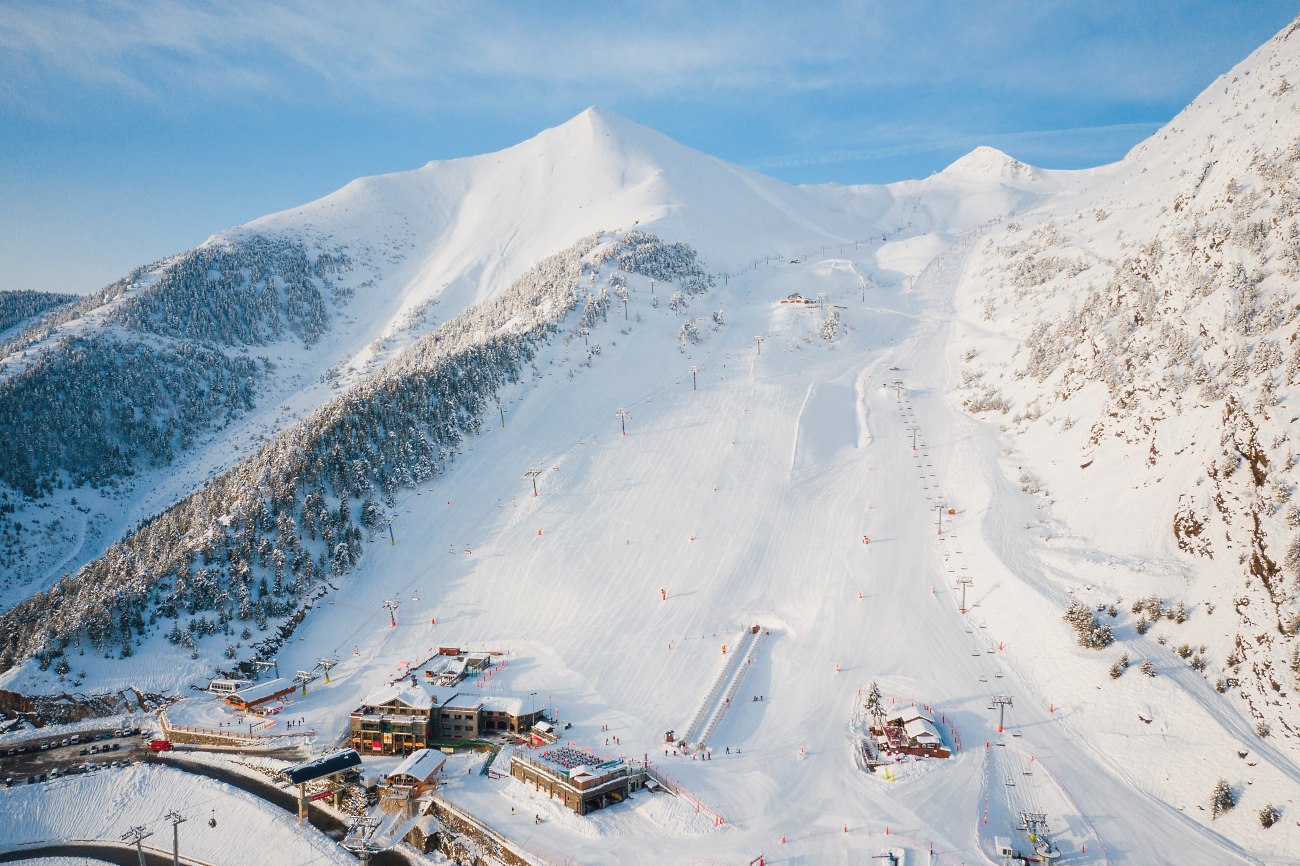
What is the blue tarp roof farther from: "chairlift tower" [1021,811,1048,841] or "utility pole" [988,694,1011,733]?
"utility pole" [988,694,1011,733]

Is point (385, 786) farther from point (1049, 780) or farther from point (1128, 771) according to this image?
point (1128, 771)

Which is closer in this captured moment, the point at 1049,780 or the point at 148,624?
the point at 1049,780

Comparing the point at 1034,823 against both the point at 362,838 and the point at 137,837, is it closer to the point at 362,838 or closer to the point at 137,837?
the point at 362,838

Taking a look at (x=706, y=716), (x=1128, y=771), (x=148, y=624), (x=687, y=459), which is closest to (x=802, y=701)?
(x=706, y=716)

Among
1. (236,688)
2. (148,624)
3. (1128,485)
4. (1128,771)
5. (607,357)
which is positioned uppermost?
(607,357)

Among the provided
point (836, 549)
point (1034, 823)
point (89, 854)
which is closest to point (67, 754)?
point (89, 854)

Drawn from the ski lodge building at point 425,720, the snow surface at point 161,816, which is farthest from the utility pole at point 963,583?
the snow surface at point 161,816
